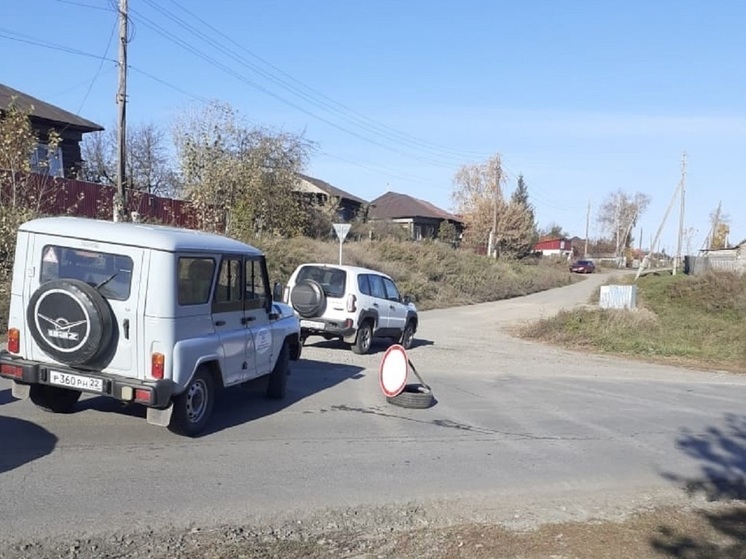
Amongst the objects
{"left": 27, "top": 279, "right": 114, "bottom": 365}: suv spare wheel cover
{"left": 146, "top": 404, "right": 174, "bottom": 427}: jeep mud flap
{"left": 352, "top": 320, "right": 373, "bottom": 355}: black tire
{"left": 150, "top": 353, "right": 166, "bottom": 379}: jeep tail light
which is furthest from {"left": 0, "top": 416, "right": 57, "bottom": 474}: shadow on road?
{"left": 352, "top": 320, "right": 373, "bottom": 355}: black tire

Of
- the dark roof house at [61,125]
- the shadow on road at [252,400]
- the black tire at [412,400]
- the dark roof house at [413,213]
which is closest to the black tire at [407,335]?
the shadow on road at [252,400]

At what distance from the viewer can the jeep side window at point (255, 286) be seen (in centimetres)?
852

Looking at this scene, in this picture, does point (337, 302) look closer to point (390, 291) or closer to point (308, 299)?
point (308, 299)

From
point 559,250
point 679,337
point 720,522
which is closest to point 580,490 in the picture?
point 720,522

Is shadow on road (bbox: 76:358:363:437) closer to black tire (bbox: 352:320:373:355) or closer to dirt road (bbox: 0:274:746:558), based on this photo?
dirt road (bbox: 0:274:746:558)

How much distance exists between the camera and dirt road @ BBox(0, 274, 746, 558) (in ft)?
17.1

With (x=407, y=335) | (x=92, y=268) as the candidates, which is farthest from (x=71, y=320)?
(x=407, y=335)

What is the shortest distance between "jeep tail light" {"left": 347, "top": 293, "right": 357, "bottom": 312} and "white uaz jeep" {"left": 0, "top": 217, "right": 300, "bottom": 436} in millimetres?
7518

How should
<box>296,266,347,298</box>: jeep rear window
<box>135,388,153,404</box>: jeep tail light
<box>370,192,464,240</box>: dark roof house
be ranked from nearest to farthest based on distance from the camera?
<box>135,388,153,404</box>: jeep tail light < <box>296,266,347,298</box>: jeep rear window < <box>370,192,464,240</box>: dark roof house

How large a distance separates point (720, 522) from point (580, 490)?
1.19m

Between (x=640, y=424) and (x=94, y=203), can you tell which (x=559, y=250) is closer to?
(x=94, y=203)

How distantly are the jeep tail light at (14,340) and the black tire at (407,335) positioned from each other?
1134 centimetres

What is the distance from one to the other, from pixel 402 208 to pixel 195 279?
226 ft

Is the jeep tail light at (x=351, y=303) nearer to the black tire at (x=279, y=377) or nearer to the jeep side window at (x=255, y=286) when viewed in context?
the black tire at (x=279, y=377)
